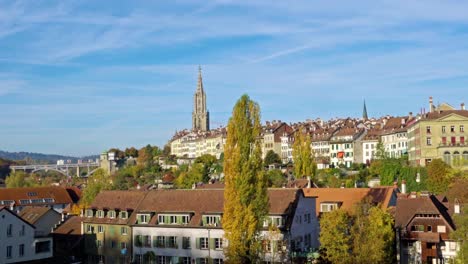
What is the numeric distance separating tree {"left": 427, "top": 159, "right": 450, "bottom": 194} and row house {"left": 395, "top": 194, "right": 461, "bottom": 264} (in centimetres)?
2777

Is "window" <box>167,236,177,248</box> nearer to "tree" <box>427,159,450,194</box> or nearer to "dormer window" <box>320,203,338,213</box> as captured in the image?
"dormer window" <box>320,203,338,213</box>

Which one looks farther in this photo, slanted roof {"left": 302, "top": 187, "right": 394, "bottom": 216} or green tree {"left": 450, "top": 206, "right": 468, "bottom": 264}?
slanted roof {"left": 302, "top": 187, "right": 394, "bottom": 216}

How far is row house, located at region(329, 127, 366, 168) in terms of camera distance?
12838cm

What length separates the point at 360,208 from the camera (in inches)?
1903

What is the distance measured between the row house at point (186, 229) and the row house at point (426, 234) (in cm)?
901

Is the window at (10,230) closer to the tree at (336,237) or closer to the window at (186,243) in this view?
the window at (186,243)

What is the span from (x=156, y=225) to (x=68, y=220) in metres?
16.9

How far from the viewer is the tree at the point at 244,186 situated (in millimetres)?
47562

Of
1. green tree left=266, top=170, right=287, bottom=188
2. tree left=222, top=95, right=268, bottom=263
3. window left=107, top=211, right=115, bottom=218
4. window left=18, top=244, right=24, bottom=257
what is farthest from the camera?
green tree left=266, top=170, right=287, bottom=188

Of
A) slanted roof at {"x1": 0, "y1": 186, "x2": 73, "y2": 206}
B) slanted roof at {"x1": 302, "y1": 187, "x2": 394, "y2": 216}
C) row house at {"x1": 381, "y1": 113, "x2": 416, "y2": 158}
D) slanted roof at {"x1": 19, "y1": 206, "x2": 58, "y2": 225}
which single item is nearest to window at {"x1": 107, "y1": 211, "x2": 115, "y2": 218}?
slanted roof at {"x1": 19, "y1": 206, "x2": 58, "y2": 225}

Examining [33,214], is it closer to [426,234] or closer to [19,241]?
[19,241]

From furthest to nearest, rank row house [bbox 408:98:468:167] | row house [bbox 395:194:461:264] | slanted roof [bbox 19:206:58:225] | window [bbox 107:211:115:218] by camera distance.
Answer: row house [bbox 408:98:468:167] → slanted roof [bbox 19:206:58:225] → window [bbox 107:211:115:218] → row house [bbox 395:194:461:264]

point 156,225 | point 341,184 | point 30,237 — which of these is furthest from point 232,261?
point 341,184

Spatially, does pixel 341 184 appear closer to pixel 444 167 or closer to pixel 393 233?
pixel 444 167
